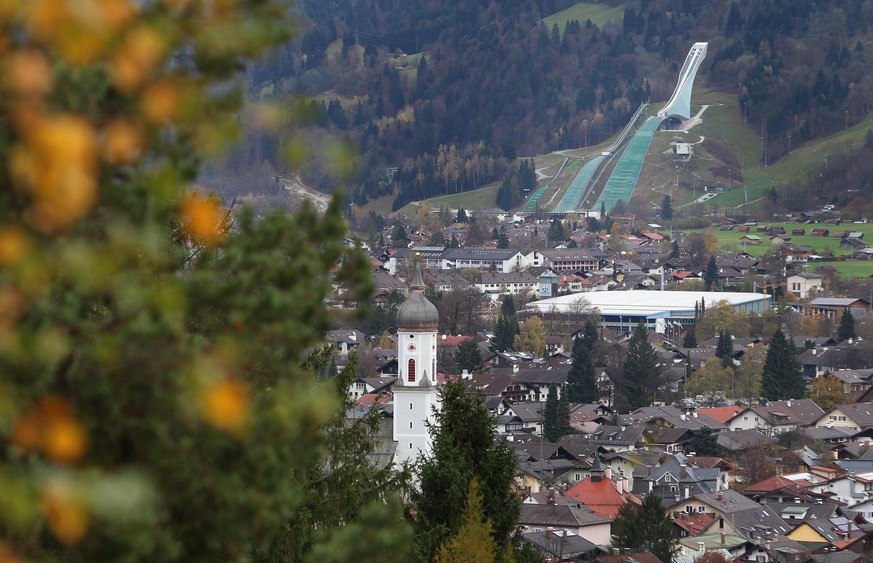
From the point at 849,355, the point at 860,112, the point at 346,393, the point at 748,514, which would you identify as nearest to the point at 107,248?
Result: the point at 346,393

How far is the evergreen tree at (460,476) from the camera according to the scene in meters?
10.9

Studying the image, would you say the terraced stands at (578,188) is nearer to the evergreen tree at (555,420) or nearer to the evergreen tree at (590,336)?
the evergreen tree at (590,336)

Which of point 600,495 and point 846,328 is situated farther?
point 846,328

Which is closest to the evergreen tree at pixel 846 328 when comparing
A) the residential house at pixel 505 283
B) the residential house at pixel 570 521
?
the residential house at pixel 505 283

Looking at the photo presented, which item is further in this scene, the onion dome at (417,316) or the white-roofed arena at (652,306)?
the white-roofed arena at (652,306)

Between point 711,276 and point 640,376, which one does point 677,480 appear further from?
point 711,276

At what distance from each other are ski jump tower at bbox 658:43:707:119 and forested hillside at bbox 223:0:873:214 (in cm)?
129

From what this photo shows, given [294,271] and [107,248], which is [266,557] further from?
[107,248]

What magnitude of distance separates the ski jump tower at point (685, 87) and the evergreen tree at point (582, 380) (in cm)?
5933

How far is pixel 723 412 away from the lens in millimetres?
38812

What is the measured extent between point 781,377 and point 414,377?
1724cm

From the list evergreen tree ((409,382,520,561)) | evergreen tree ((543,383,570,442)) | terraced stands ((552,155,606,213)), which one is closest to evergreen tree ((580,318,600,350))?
evergreen tree ((543,383,570,442))

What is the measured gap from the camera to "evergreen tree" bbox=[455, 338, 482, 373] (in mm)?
43281

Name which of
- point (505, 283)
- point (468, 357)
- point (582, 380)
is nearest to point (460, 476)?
point (582, 380)
